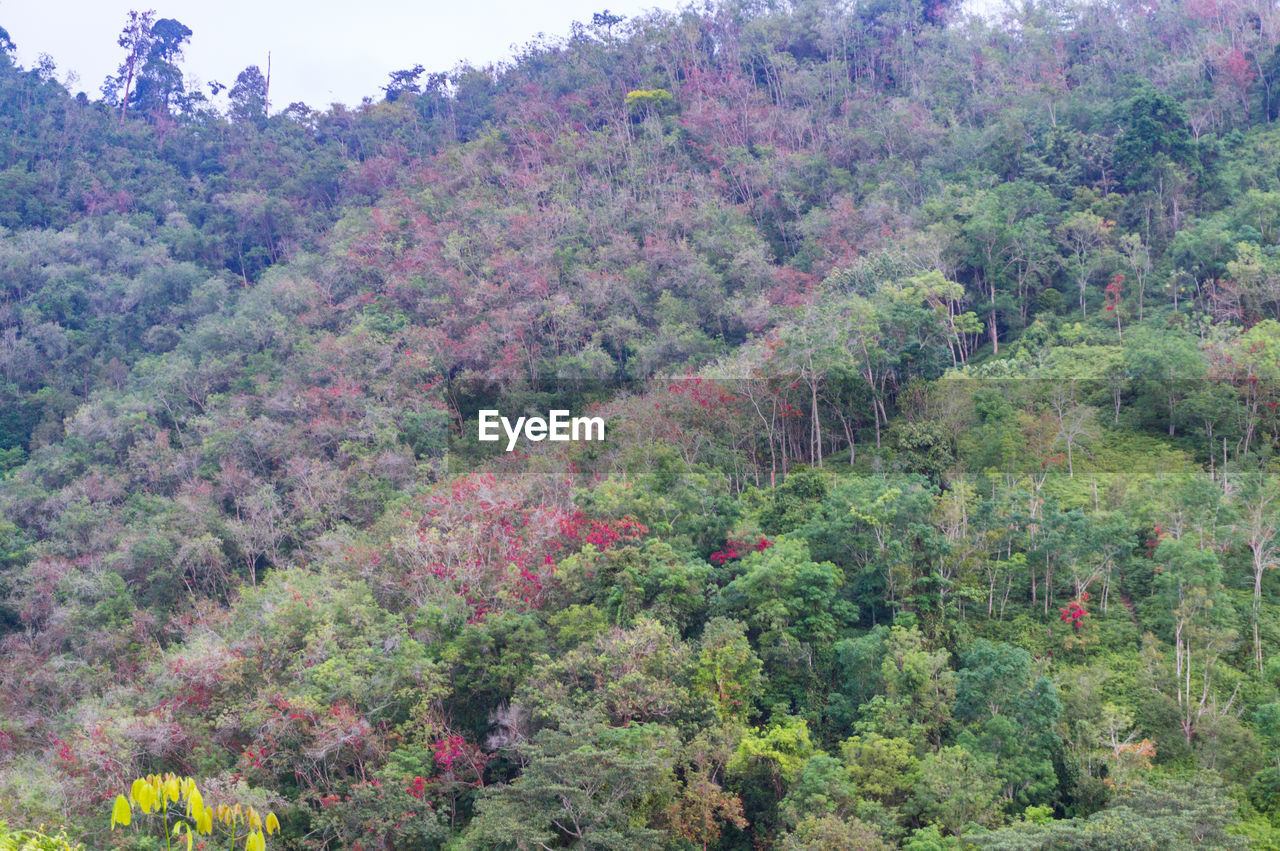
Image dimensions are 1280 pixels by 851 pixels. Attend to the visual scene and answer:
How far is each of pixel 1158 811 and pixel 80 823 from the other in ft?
43.8

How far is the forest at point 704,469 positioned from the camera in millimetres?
12398

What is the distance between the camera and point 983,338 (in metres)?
22.0

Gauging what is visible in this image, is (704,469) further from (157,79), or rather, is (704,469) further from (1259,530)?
(157,79)

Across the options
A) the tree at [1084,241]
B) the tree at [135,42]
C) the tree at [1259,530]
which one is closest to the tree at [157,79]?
the tree at [135,42]

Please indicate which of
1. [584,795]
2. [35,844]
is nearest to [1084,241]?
[584,795]

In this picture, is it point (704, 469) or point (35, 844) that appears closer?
point (35, 844)

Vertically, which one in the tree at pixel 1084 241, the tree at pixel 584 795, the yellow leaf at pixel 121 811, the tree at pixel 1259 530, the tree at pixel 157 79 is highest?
the tree at pixel 157 79

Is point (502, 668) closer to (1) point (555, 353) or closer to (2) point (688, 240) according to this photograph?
(1) point (555, 353)

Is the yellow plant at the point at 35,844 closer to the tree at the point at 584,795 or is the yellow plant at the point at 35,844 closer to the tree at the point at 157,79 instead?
the tree at the point at 584,795

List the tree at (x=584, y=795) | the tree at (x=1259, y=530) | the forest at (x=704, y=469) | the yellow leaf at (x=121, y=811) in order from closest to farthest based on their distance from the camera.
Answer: the yellow leaf at (x=121, y=811) → the tree at (x=584, y=795) → the forest at (x=704, y=469) → the tree at (x=1259, y=530)

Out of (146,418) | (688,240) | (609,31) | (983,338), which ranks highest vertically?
(609,31)

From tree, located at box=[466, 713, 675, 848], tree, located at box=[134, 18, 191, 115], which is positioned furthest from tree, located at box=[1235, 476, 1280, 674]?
tree, located at box=[134, 18, 191, 115]

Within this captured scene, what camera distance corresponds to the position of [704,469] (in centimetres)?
1786

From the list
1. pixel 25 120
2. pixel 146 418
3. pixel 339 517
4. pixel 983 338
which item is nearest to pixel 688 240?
pixel 983 338
